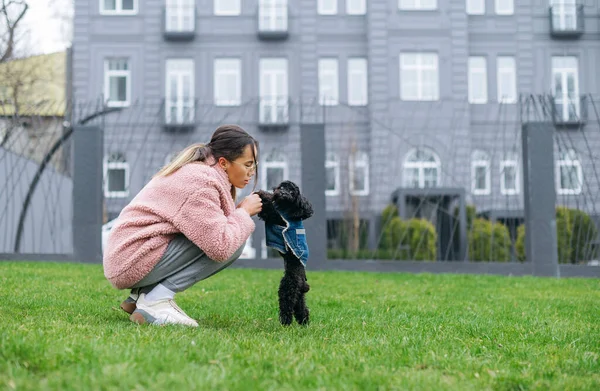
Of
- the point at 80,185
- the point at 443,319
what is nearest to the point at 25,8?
the point at 80,185

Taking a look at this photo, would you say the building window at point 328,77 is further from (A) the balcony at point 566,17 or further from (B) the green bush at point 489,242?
(B) the green bush at point 489,242

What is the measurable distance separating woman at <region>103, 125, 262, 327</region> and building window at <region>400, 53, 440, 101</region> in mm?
22524

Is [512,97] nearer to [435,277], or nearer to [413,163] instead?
[413,163]

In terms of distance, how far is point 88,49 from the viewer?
27.2 m

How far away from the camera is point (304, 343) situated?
412cm

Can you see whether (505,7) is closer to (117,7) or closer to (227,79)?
(227,79)

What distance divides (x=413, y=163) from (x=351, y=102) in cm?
1495

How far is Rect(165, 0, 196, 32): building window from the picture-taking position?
89.7 ft

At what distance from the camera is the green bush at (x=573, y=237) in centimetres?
1142

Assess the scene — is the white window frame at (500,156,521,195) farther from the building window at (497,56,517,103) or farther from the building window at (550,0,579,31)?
the building window at (550,0,579,31)

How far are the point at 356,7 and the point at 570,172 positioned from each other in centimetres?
1778

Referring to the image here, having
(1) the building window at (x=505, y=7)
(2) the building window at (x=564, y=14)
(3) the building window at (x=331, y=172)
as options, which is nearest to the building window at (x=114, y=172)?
(3) the building window at (x=331, y=172)

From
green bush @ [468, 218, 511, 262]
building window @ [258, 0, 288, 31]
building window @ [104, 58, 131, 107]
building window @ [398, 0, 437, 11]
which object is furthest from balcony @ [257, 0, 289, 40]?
green bush @ [468, 218, 511, 262]

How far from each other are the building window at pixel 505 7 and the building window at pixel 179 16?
1106cm
